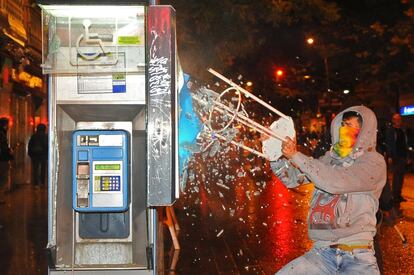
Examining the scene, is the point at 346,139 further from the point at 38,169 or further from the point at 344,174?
the point at 38,169

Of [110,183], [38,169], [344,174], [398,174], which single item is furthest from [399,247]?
[38,169]

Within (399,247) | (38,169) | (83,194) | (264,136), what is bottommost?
(399,247)

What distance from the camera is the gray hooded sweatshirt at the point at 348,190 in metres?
3.68

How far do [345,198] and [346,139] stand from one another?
0.38 m

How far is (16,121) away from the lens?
1764 centimetres

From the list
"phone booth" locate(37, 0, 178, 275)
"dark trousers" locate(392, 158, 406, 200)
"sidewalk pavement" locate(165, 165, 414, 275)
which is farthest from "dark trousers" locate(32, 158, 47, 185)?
"phone booth" locate(37, 0, 178, 275)

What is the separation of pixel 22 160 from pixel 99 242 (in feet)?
43.2

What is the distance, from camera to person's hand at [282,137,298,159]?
3.77 metres

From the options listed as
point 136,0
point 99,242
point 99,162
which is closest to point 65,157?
point 99,162

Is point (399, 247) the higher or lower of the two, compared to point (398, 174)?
lower

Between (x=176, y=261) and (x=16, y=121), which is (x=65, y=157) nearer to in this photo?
(x=176, y=261)

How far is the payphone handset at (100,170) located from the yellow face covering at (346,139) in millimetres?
2086

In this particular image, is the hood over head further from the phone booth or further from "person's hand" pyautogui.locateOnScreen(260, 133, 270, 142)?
the phone booth

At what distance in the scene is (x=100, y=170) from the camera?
207 inches
